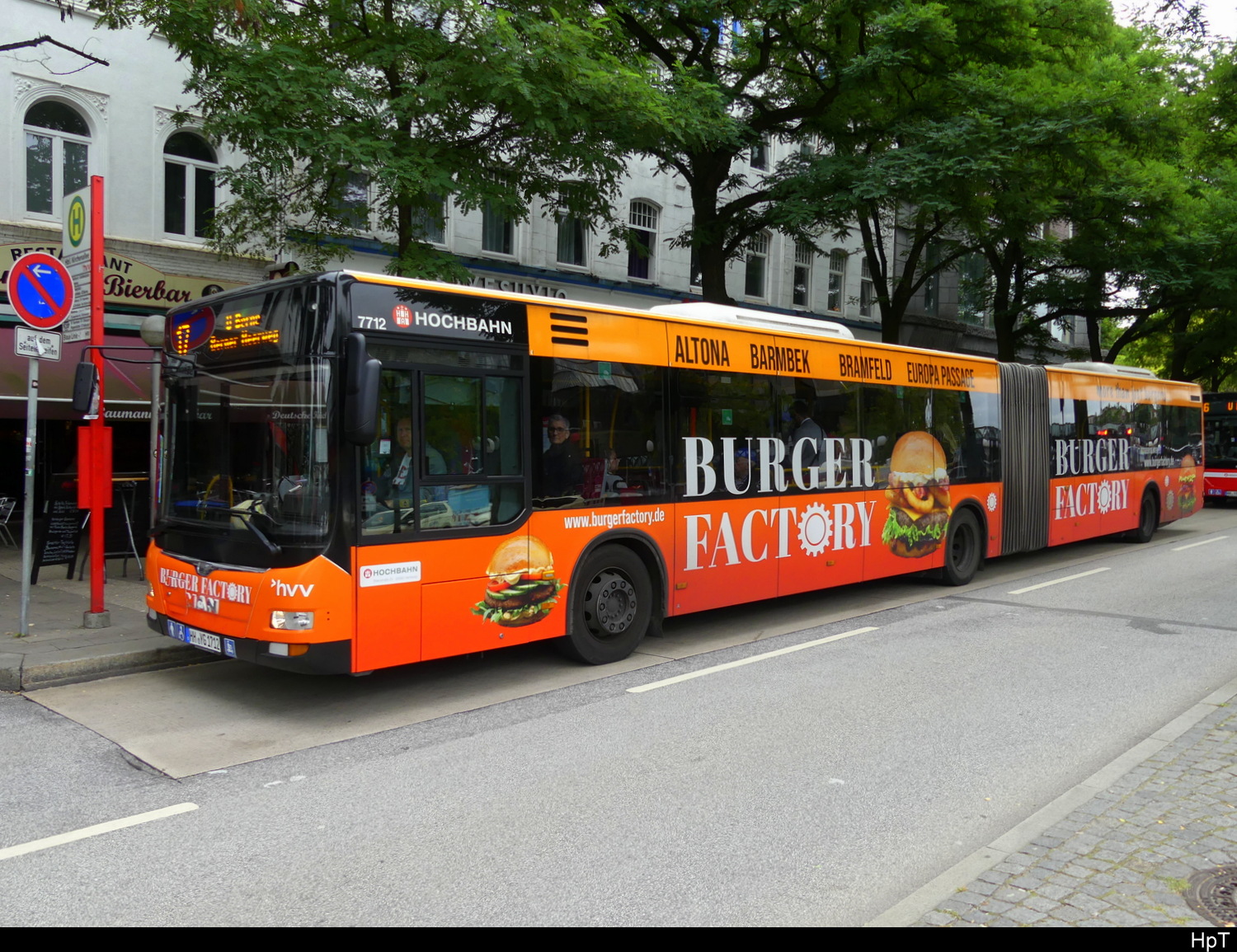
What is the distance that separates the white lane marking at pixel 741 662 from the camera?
24.4ft

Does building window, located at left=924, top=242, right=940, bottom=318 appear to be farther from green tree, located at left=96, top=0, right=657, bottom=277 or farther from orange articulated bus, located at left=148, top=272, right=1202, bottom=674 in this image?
orange articulated bus, located at left=148, top=272, right=1202, bottom=674

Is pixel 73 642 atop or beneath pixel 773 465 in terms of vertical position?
beneath

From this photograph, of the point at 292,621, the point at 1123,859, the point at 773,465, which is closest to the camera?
the point at 1123,859

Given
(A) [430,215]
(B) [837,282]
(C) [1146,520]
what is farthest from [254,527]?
(B) [837,282]

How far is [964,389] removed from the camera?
12.6 metres

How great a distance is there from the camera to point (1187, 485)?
19.5 meters

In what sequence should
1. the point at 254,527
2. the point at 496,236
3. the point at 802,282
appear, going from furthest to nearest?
the point at 802,282 → the point at 496,236 → the point at 254,527

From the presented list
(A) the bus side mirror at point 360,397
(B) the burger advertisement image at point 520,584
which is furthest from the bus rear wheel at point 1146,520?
(A) the bus side mirror at point 360,397

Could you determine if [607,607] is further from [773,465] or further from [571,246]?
[571,246]

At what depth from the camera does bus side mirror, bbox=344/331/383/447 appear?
5.99 metres

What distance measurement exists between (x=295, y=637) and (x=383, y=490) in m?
1.09

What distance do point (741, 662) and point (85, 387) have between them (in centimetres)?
593

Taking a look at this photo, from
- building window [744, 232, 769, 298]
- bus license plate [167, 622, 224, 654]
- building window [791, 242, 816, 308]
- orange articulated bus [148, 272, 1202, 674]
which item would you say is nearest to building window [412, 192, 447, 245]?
orange articulated bus [148, 272, 1202, 674]

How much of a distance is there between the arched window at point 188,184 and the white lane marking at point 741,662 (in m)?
12.1
